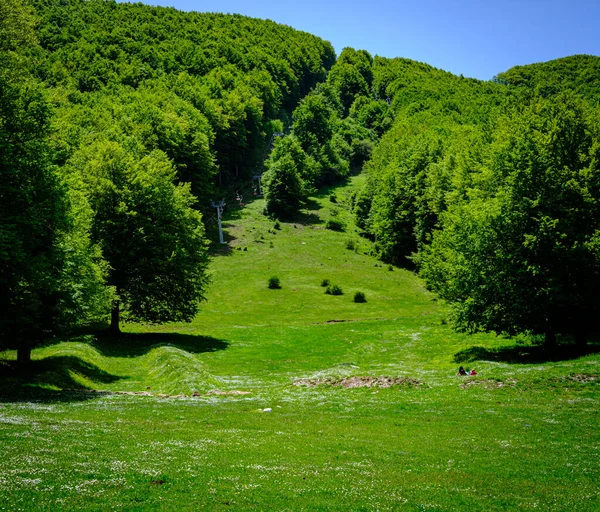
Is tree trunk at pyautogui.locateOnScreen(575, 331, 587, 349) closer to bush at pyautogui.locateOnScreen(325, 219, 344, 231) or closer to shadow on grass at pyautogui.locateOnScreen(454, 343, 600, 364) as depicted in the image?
shadow on grass at pyautogui.locateOnScreen(454, 343, 600, 364)

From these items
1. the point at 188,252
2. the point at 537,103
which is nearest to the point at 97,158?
the point at 188,252

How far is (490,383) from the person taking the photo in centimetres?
3400

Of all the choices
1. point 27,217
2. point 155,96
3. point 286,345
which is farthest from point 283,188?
point 27,217

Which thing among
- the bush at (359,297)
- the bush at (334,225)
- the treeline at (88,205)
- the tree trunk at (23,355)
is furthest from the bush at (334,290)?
the tree trunk at (23,355)

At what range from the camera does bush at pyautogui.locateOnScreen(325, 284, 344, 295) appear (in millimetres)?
86938

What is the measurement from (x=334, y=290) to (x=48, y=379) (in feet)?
188

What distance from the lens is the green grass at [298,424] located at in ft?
48.2

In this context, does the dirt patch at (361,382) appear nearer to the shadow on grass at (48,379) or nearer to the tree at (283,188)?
the shadow on grass at (48,379)

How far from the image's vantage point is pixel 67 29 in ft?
586

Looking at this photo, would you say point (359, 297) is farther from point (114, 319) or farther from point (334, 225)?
point (334, 225)

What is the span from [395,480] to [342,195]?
146 meters

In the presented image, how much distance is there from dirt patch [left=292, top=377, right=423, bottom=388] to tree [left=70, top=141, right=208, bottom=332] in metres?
26.8

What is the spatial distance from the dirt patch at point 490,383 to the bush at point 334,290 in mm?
51970

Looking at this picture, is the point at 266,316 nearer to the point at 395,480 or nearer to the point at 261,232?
the point at 261,232
